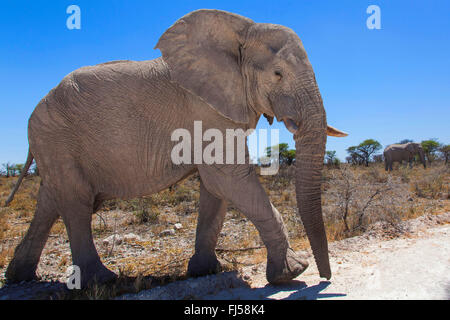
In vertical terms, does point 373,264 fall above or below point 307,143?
below

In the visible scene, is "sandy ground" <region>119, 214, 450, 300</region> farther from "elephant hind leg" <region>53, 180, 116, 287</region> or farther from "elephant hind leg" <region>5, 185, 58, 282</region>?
"elephant hind leg" <region>5, 185, 58, 282</region>

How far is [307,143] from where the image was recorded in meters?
3.00

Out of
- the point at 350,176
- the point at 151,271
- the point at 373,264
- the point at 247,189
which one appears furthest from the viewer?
the point at 350,176

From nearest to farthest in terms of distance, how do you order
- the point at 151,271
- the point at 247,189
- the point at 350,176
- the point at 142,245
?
the point at 247,189
the point at 151,271
the point at 142,245
the point at 350,176

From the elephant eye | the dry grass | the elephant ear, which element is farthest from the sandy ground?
the elephant eye

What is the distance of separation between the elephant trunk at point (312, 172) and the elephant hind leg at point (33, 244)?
3.12m

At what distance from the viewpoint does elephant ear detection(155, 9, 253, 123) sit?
3.33 metres

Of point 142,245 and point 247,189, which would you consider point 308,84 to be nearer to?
point 247,189

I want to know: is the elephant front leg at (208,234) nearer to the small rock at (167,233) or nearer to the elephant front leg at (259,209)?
the elephant front leg at (259,209)

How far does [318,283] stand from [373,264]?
792 millimetres

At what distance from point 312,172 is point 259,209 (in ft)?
2.03

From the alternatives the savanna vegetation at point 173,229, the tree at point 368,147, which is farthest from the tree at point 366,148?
the savanna vegetation at point 173,229

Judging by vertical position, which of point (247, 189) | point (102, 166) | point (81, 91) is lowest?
point (247, 189)
